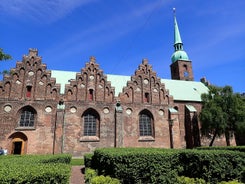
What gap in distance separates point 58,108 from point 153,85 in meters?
15.6

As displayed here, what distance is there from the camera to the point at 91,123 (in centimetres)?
2812

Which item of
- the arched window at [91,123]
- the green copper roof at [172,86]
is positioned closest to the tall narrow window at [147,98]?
the green copper roof at [172,86]

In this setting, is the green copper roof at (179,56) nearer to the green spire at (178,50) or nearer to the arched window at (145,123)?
the green spire at (178,50)

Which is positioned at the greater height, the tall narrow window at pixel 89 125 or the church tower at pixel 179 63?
the church tower at pixel 179 63

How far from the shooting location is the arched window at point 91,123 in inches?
1087

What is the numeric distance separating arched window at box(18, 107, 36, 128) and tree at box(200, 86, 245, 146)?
81.1 feet

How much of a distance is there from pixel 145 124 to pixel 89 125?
8.85 metres

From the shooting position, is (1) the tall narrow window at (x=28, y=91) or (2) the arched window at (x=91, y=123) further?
(2) the arched window at (x=91, y=123)

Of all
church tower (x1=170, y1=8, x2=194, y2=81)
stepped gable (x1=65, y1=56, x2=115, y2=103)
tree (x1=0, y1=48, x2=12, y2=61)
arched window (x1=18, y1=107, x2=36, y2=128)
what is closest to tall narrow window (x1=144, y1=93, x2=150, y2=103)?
stepped gable (x1=65, y1=56, x2=115, y2=103)

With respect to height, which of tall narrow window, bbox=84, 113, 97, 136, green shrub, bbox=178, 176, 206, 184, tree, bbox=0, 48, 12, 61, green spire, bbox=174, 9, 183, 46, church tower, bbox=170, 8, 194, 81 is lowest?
green shrub, bbox=178, 176, 206, 184

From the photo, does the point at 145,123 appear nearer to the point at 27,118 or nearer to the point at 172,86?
the point at 172,86

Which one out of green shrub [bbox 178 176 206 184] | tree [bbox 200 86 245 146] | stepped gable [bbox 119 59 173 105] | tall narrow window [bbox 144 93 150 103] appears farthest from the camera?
tall narrow window [bbox 144 93 150 103]

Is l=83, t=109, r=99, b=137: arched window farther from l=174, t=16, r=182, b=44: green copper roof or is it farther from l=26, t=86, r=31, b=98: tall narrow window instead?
l=174, t=16, r=182, b=44: green copper roof

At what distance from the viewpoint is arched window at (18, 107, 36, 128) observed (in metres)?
25.7
